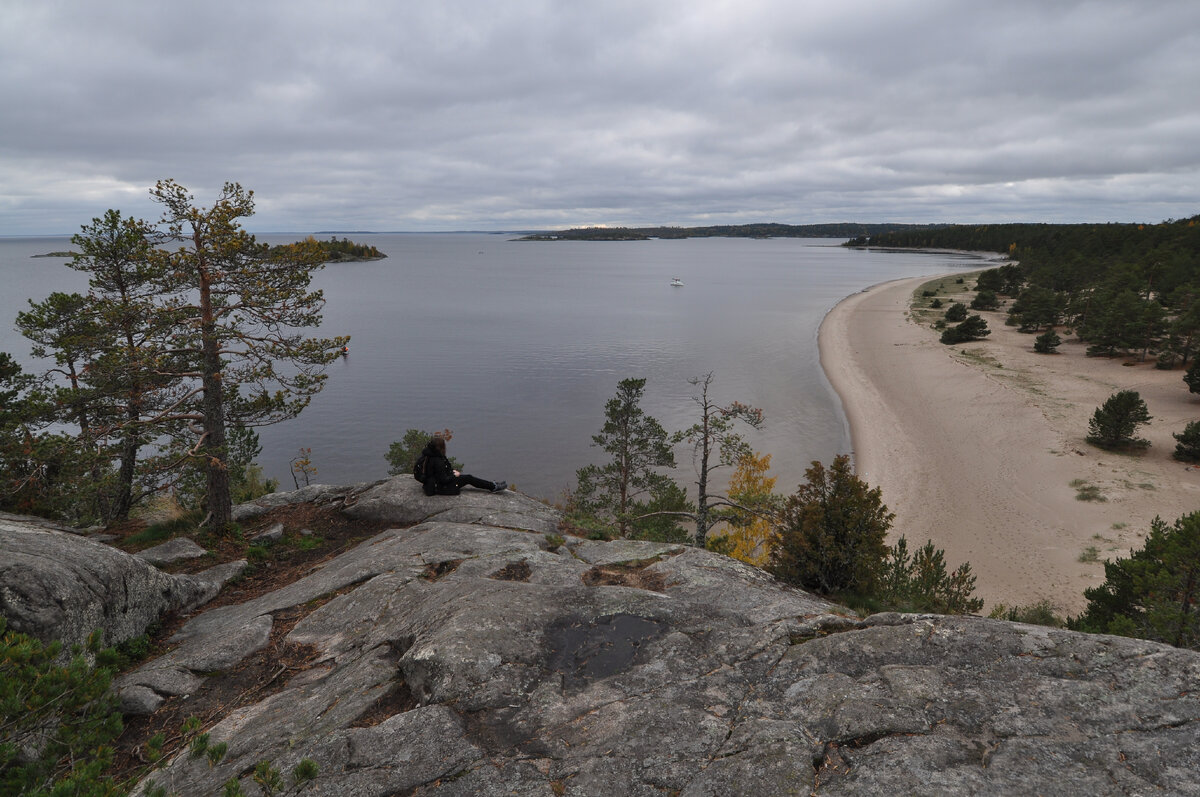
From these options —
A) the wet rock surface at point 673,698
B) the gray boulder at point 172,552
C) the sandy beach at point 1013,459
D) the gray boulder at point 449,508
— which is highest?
the wet rock surface at point 673,698

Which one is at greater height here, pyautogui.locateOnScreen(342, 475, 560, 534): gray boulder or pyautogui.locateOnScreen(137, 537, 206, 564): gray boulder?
pyautogui.locateOnScreen(342, 475, 560, 534): gray boulder

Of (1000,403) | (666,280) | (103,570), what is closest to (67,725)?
(103,570)

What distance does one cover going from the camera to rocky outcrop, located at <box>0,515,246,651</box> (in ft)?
22.2

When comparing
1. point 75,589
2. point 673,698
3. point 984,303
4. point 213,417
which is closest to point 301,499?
point 213,417

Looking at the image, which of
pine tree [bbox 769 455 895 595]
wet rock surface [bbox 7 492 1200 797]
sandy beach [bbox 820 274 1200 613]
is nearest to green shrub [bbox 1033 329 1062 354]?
sandy beach [bbox 820 274 1200 613]

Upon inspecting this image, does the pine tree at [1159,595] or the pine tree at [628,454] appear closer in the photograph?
the pine tree at [1159,595]

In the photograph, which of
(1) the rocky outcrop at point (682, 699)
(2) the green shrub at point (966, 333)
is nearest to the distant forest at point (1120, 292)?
(2) the green shrub at point (966, 333)

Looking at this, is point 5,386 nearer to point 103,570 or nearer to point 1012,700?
point 103,570

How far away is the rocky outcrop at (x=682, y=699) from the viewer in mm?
4250

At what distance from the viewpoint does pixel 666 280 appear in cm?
16812

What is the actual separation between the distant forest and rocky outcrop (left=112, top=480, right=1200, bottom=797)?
2333 inches

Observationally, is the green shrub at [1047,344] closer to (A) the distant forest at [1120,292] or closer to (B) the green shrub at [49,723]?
(A) the distant forest at [1120,292]

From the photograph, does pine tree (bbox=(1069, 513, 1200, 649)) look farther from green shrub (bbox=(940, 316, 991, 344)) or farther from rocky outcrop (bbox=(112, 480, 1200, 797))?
green shrub (bbox=(940, 316, 991, 344))

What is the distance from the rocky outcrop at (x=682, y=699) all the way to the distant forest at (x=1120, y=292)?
2333 inches
